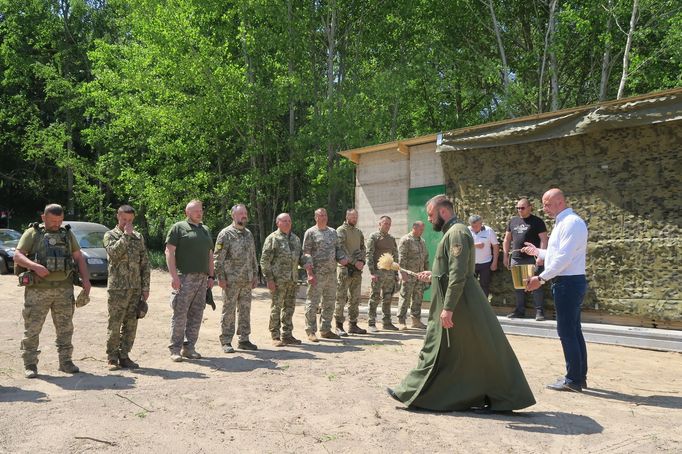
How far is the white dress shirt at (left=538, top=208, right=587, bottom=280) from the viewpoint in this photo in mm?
5500

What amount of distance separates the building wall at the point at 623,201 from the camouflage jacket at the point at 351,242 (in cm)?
271

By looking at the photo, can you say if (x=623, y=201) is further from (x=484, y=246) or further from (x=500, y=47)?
(x=500, y=47)

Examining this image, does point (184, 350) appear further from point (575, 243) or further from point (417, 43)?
point (417, 43)

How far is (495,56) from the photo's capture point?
21391mm

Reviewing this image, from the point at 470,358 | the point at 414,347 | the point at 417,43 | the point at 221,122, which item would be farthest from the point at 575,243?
the point at 417,43

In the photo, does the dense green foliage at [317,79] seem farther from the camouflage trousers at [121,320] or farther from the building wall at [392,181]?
the camouflage trousers at [121,320]

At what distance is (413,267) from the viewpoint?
32.2 feet

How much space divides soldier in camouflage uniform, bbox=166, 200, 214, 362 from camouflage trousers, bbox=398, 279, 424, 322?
3.90 meters

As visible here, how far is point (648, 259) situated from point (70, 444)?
784 cm

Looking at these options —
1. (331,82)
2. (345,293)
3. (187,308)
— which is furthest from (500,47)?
(187,308)

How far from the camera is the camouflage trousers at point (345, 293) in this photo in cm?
939

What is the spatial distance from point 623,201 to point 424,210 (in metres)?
3.64

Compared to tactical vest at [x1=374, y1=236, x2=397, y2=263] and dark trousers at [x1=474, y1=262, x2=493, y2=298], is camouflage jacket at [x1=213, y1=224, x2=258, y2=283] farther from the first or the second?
dark trousers at [x1=474, y1=262, x2=493, y2=298]

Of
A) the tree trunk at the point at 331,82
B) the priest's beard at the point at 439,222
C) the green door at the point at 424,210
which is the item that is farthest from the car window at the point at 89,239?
the priest's beard at the point at 439,222
